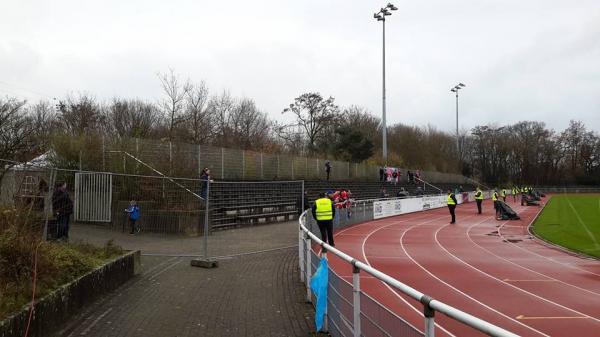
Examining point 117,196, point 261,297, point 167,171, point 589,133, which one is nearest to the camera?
point 261,297

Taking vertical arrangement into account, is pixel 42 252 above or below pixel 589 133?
below

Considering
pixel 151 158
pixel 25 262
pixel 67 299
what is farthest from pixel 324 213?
pixel 25 262

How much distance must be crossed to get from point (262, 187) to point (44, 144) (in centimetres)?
1123

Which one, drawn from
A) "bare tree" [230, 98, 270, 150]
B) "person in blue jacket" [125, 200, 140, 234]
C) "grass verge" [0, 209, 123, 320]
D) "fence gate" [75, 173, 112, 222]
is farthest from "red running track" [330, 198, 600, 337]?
"bare tree" [230, 98, 270, 150]

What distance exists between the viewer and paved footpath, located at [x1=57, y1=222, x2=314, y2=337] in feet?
23.2

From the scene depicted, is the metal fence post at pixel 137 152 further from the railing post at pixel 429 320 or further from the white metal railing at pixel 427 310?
the railing post at pixel 429 320

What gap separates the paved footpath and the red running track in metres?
1.77

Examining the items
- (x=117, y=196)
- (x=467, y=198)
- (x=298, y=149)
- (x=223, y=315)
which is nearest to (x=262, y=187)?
(x=117, y=196)

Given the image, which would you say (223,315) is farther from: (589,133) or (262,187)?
(589,133)

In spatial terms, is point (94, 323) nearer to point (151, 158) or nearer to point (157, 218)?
point (157, 218)

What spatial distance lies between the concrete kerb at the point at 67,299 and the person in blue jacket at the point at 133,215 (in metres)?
8.62

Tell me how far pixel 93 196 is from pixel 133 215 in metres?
1.71

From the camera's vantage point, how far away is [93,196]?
19359 mm

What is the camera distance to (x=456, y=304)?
35.3 ft
